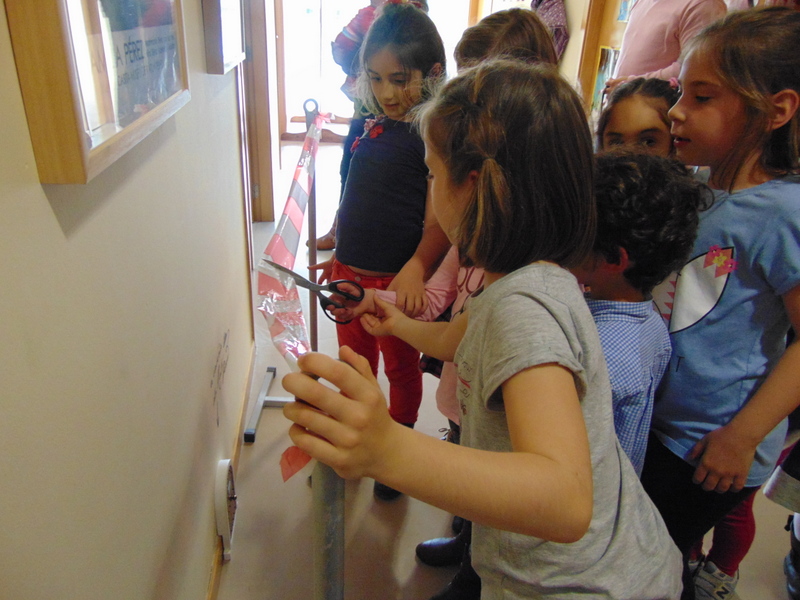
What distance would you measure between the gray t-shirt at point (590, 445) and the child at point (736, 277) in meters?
0.23

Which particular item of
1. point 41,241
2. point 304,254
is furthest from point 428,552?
point 304,254

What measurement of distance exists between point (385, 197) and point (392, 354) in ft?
1.42

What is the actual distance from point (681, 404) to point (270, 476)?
1.19 m

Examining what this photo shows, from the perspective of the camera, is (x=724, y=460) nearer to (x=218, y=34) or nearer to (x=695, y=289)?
(x=695, y=289)

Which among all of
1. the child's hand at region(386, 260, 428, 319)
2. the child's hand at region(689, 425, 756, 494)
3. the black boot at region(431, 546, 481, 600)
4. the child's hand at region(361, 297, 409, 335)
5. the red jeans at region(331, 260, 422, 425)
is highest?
the child's hand at region(361, 297, 409, 335)

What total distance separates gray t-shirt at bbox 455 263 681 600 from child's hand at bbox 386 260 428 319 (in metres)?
0.52

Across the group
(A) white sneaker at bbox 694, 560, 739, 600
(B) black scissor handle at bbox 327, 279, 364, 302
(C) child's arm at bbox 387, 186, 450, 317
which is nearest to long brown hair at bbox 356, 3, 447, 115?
(C) child's arm at bbox 387, 186, 450, 317

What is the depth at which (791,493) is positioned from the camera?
1.30m

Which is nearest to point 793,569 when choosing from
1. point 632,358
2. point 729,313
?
point 729,313

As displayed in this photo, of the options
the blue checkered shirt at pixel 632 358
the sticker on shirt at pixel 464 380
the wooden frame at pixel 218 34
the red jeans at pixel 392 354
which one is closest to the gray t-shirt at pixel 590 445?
the sticker on shirt at pixel 464 380

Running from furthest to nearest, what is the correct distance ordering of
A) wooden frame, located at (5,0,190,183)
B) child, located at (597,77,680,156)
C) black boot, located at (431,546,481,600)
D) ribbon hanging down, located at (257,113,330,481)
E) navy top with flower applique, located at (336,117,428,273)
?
navy top with flower applique, located at (336,117,428,273) < black boot, located at (431,546,481,600) < child, located at (597,77,680,156) < ribbon hanging down, located at (257,113,330,481) < wooden frame, located at (5,0,190,183)

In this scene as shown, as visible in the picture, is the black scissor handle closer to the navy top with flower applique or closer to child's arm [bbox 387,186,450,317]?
child's arm [bbox 387,186,450,317]

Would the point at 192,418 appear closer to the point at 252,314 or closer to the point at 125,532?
the point at 125,532

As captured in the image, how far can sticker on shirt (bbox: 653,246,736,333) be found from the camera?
37.3 inches
